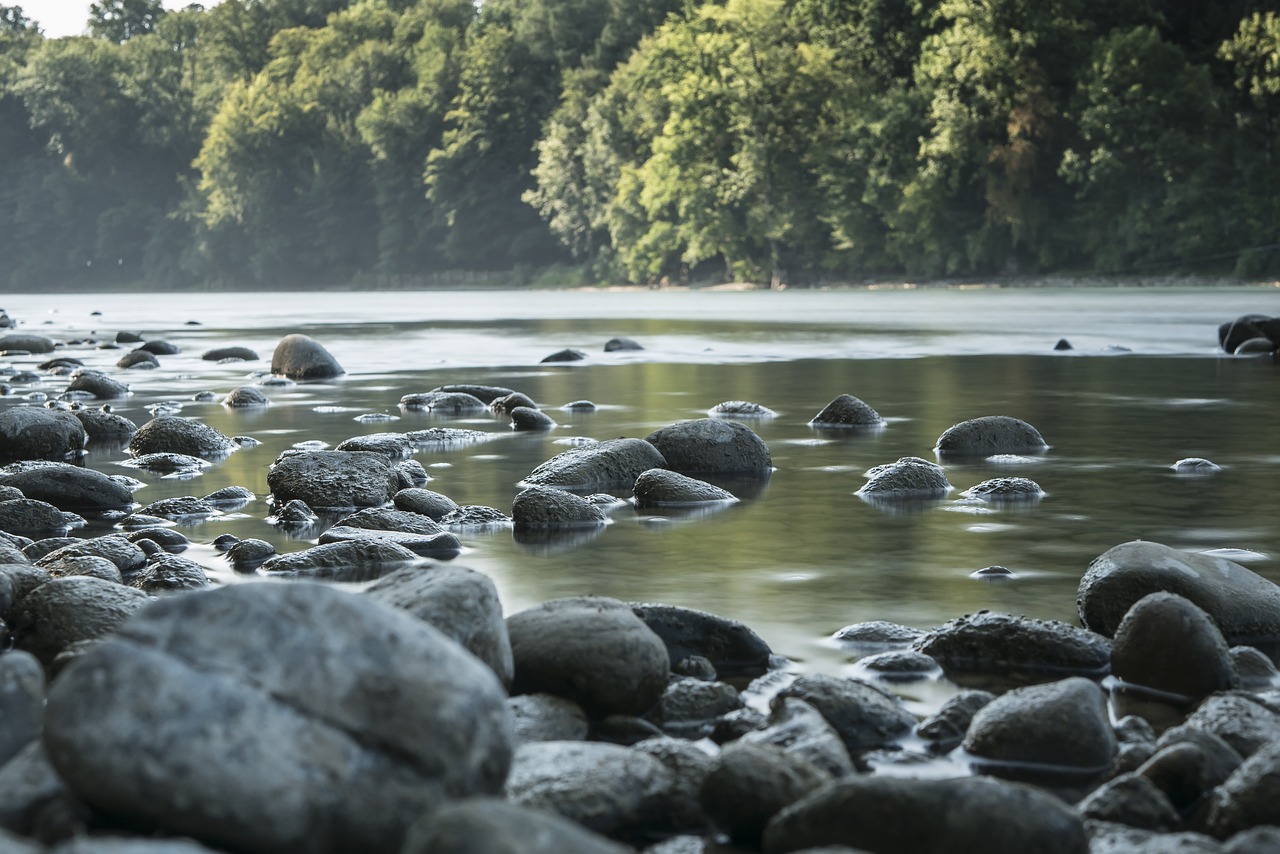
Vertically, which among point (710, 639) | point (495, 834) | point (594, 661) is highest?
point (495, 834)

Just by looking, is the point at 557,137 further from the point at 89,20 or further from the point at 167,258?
the point at 89,20

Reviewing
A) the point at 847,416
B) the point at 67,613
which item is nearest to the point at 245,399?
the point at 847,416

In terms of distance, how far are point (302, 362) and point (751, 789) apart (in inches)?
590

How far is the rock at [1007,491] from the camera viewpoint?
25.3 feet

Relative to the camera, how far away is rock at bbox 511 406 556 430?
11.4 metres

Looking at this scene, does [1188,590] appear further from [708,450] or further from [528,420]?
[528,420]

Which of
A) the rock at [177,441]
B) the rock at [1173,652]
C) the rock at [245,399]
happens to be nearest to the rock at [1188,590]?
the rock at [1173,652]

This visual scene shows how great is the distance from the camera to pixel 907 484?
7980 mm

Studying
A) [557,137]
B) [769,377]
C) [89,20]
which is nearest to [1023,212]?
[557,137]

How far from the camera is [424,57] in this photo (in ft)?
307

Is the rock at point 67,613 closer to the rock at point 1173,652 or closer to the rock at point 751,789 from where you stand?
the rock at point 751,789

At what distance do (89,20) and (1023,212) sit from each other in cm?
10947

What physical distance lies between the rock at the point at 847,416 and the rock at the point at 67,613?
7.65m

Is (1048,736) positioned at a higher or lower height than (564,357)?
higher
